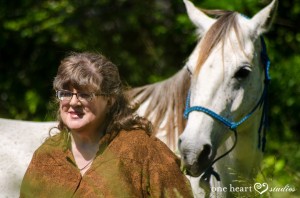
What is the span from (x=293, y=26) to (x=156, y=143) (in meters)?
3.47

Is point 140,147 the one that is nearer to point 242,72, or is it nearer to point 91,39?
point 242,72

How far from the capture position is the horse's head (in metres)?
3.21

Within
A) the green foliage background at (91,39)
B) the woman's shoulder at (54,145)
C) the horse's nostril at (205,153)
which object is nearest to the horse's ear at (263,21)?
the horse's nostril at (205,153)

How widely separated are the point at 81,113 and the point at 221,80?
81 cm

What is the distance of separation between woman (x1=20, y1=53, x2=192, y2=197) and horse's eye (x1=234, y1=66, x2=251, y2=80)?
624 mm

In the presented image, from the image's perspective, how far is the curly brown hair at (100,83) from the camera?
294cm

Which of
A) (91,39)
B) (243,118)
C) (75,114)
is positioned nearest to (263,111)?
(243,118)

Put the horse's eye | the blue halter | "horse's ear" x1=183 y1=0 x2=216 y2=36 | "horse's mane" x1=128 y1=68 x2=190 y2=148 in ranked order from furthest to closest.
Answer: "horse's mane" x1=128 y1=68 x2=190 y2=148, "horse's ear" x1=183 y1=0 x2=216 y2=36, the horse's eye, the blue halter

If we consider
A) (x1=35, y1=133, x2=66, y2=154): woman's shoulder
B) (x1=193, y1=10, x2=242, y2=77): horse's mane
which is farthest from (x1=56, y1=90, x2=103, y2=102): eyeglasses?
(x1=193, y1=10, x2=242, y2=77): horse's mane

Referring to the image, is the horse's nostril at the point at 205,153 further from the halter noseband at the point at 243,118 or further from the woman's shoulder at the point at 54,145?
the woman's shoulder at the point at 54,145

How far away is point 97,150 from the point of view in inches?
117

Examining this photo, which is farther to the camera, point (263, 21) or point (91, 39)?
point (91, 39)

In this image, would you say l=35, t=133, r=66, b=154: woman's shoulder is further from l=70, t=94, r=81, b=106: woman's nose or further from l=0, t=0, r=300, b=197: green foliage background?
l=0, t=0, r=300, b=197: green foliage background

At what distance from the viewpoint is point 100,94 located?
2.96 metres
